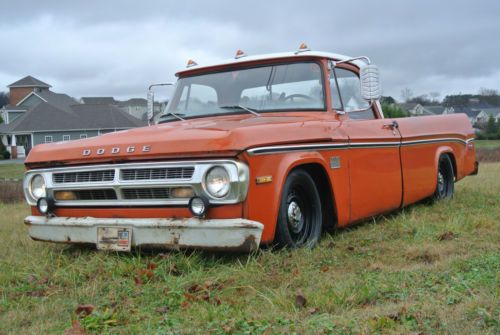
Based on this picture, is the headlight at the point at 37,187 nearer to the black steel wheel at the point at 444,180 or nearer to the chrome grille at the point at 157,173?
the chrome grille at the point at 157,173

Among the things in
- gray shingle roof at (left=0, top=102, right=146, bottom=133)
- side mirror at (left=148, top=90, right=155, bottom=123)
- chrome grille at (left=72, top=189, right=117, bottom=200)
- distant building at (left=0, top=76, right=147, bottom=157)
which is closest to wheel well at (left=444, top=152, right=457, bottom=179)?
side mirror at (left=148, top=90, right=155, bottom=123)

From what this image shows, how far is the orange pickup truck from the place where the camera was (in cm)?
407

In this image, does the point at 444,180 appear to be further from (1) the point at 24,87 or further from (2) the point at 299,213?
(1) the point at 24,87

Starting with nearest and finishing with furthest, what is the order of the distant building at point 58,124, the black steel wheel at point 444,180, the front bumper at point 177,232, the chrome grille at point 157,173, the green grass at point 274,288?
the green grass at point 274,288 < the front bumper at point 177,232 < the chrome grille at point 157,173 < the black steel wheel at point 444,180 < the distant building at point 58,124

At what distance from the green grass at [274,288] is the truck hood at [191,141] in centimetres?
77

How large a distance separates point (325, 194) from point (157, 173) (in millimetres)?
1581

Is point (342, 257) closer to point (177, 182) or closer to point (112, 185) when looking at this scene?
point (177, 182)

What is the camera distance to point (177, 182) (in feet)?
13.5

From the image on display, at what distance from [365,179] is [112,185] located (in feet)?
7.73

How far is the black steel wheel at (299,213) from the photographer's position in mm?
4430

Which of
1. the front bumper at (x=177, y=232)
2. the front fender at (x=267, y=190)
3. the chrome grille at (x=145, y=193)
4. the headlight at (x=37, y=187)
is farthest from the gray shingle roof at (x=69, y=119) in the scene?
the front fender at (x=267, y=190)

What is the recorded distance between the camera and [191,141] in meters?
4.12

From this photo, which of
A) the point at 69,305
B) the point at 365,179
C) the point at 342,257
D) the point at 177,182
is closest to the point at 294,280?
the point at 342,257

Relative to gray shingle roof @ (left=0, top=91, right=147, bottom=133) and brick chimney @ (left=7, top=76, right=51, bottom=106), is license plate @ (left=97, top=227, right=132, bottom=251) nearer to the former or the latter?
gray shingle roof @ (left=0, top=91, right=147, bottom=133)
